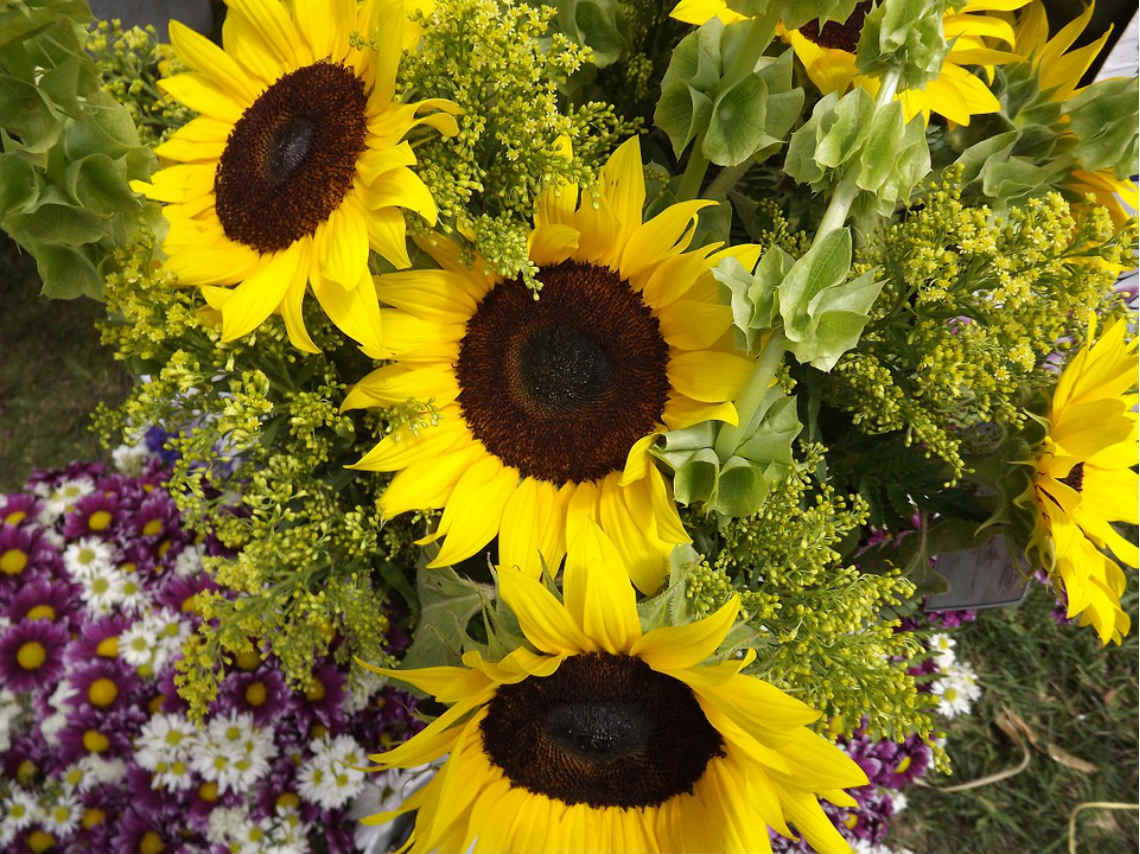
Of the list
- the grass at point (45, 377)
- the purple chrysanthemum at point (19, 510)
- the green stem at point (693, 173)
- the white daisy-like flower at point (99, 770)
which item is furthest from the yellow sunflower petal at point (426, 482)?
the grass at point (45, 377)

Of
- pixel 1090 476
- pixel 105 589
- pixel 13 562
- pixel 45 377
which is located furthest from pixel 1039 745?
pixel 45 377

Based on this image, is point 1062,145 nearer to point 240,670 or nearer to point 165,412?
point 165,412

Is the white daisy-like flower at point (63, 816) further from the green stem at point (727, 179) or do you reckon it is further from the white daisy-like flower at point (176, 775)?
the green stem at point (727, 179)

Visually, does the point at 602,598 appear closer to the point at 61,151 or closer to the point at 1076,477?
the point at 1076,477

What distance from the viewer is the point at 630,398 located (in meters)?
0.62

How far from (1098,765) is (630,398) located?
135cm

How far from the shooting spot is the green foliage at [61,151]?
53cm

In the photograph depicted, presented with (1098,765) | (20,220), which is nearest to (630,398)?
(20,220)

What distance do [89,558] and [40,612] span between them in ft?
0.28

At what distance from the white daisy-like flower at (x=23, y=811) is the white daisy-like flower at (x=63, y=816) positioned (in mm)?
12

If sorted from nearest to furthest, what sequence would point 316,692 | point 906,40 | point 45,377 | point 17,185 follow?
point 906,40, point 17,185, point 316,692, point 45,377

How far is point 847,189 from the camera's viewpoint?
0.49m

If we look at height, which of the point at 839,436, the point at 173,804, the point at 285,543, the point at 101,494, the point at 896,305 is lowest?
the point at 173,804

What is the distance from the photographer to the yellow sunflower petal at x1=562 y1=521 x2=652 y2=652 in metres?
0.50
